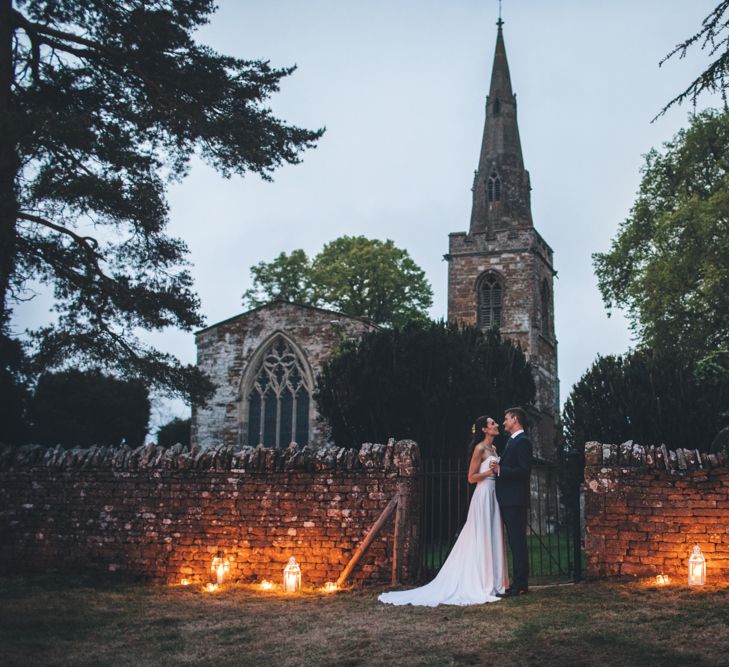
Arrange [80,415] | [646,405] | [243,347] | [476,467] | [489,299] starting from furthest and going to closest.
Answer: [489,299]
[243,347]
[80,415]
[646,405]
[476,467]

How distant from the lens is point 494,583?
8.75 m

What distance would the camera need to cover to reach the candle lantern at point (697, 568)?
27.2ft

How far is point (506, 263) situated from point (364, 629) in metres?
28.9

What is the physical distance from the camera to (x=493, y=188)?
37.0 m

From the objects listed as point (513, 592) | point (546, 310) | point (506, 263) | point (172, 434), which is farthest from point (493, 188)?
point (513, 592)

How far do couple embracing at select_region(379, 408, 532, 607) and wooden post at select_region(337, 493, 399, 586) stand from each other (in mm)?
866

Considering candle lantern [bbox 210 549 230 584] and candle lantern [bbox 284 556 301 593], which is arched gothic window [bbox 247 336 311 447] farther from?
candle lantern [bbox 284 556 301 593]

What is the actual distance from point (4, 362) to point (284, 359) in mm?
17152

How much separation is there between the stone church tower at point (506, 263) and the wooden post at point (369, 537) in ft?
75.6

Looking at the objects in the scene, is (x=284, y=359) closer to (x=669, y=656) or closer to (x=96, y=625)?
(x=96, y=625)

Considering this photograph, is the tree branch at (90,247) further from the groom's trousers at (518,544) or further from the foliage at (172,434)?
the foliage at (172,434)

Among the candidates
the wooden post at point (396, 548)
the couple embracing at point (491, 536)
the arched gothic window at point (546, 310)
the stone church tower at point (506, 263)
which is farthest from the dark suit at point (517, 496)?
the arched gothic window at point (546, 310)

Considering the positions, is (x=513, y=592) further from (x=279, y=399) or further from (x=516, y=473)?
(x=279, y=399)

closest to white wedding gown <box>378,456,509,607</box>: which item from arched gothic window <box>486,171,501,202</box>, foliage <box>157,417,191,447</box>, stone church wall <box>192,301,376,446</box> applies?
stone church wall <box>192,301,376,446</box>
